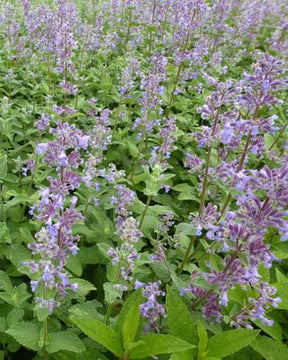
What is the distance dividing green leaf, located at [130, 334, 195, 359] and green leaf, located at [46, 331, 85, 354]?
18.1 inches

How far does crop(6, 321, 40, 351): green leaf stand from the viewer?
9.25 feet

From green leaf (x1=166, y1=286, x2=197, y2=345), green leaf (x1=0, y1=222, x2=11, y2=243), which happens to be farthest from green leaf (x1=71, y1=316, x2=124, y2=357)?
green leaf (x1=0, y1=222, x2=11, y2=243)

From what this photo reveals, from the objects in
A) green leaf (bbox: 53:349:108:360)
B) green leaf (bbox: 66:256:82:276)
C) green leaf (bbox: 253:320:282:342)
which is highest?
green leaf (bbox: 66:256:82:276)

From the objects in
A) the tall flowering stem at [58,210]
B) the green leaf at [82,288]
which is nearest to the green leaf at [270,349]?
the green leaf at [82,288]

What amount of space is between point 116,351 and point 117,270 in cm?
68

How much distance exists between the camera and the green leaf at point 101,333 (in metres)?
2.49

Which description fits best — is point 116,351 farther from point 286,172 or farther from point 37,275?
point 286,172

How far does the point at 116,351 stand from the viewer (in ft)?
8.49

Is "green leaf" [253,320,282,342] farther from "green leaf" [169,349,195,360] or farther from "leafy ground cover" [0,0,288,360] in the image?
"green leaf" [169,349,195,360]

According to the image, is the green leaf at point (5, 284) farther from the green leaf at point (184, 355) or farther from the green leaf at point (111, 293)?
the green leaf at point (184, 355)

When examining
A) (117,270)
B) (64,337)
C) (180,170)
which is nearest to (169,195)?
(180,170)

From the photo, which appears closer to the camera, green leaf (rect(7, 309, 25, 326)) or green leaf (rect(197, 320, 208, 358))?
green leaf (rect(197, 320, 208, 358))

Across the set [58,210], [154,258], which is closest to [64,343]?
[58,210]

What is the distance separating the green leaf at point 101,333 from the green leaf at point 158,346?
0.12 metres
